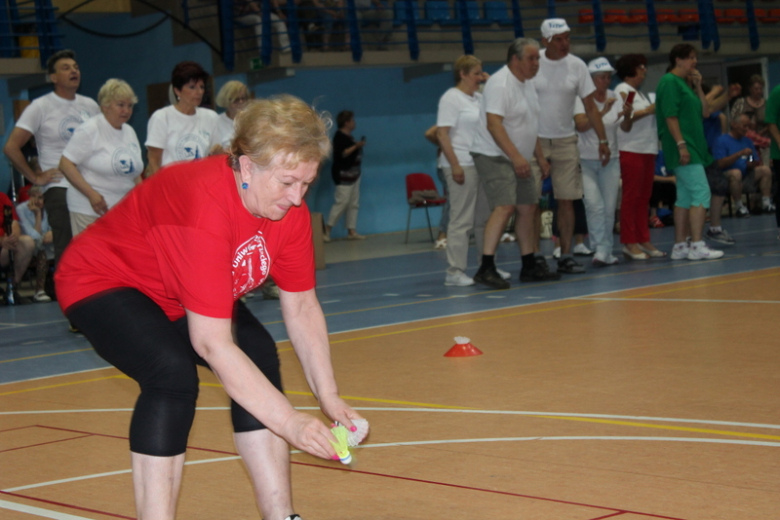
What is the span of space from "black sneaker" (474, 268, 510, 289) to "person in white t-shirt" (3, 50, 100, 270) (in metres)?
3.12

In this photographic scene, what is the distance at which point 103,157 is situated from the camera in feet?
22.0

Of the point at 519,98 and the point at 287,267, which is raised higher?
the point at 519,98

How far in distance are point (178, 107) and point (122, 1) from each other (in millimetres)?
9989

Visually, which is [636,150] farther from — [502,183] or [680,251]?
[502,183]

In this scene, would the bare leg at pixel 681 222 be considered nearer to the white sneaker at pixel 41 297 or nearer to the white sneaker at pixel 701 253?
the white sneaker at pixel 701 253

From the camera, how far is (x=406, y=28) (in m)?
16.4

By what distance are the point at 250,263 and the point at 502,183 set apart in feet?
18.2

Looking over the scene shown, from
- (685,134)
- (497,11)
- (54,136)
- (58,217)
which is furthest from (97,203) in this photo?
(497,11)

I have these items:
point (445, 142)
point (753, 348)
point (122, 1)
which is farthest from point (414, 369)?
point (122, 1)

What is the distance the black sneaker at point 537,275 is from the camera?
8.39 m

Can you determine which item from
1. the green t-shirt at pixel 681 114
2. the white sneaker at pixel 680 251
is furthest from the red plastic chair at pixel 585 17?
the white sneaker at pixel 680 251

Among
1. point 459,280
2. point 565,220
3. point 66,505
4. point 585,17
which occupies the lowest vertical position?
point 459,280

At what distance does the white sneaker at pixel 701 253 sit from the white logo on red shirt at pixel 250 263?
7280 mm

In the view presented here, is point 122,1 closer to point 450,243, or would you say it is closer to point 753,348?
point 450,243
